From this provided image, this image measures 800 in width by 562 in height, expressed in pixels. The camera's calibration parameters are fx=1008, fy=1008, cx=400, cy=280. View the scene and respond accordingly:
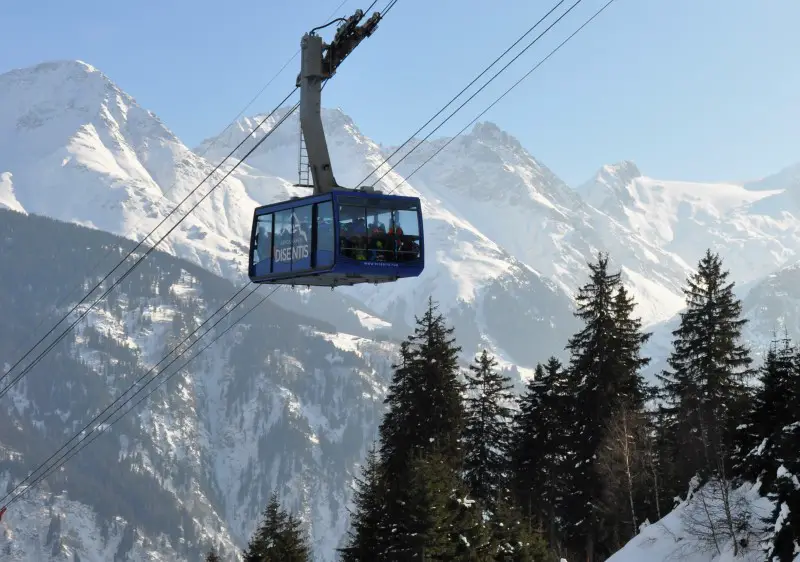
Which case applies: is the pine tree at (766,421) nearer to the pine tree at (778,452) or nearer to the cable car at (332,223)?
the pine tree at (778,452)

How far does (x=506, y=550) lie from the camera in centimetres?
4372

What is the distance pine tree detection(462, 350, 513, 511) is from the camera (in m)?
57.1

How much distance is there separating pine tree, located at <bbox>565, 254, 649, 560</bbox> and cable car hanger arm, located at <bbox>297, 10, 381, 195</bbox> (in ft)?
83.4

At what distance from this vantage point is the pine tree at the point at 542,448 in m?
57.1

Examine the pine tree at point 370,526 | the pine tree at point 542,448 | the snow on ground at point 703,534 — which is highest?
the pine tree at point 542,448

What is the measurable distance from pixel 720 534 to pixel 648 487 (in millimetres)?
19611

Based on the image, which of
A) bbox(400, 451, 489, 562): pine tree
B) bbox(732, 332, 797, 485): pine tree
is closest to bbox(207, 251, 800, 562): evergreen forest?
bbox(400, 451, 489, 562): pine tree

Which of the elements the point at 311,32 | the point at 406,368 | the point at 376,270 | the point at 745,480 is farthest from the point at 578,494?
the point at 311,32

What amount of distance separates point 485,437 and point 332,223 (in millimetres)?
31741

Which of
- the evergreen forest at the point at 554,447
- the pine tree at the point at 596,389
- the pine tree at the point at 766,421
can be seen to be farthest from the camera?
the pine tree at the point at 596,389

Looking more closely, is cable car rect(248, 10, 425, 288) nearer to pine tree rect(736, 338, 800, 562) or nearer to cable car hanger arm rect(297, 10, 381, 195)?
cable car hanger arm rect(297, 10, 381, 195)

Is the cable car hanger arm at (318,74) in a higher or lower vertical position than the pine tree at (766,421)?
higher

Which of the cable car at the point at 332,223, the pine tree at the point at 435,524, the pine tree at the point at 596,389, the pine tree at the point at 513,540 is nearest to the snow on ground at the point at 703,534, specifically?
the pine tree at the point at 435,524

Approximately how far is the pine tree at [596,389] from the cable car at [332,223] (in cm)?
2410
